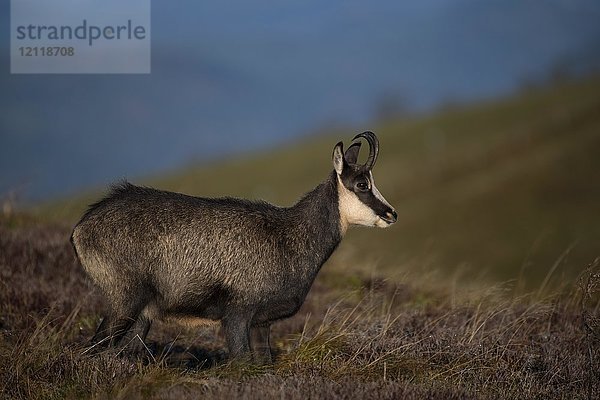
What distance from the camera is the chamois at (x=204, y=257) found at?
9094mm

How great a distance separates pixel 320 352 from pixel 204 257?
1.67 metres

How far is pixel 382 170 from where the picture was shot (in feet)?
257

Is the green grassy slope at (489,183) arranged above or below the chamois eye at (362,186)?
below

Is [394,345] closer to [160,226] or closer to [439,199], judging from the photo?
[160,226]

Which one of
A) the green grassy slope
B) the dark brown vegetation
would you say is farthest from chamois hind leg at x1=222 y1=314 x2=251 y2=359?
the green grassy slope

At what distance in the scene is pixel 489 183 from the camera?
6312cm

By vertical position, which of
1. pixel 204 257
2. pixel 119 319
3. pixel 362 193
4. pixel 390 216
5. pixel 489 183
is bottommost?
pixel 489 183

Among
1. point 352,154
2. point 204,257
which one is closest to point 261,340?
point 204,257

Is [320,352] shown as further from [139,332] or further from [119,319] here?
[119,319]

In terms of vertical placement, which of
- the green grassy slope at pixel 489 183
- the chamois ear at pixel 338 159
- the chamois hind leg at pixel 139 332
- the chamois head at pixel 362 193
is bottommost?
the green grassy slope at pixel 489 183

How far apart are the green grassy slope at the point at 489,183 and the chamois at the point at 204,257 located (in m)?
21.1

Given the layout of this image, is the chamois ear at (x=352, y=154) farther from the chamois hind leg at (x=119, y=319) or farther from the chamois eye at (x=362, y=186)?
the chamois hind leg at (x=119, y=319)

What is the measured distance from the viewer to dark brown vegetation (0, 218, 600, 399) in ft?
26.1

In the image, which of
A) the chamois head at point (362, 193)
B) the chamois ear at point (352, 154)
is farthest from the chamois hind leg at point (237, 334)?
the chamois ear at point (352, 154)
